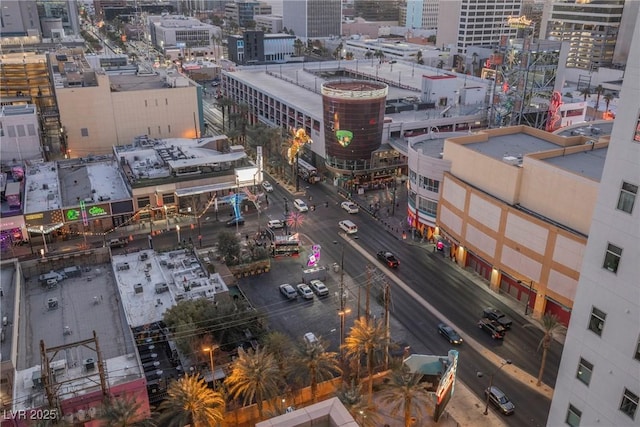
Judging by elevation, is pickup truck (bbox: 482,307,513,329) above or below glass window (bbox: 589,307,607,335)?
below

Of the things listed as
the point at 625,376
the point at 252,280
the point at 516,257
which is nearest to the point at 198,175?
the point at 252,280

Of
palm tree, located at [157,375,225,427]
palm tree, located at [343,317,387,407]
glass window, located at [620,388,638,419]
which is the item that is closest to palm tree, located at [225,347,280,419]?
palm tree, located at [157,375,225,427]

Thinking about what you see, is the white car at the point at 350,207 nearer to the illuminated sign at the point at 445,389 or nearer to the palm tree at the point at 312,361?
the illuminated sign at the point at 445,389

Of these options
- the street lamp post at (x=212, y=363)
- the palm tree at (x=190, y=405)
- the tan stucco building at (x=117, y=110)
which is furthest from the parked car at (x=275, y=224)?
the tan stucco building at (x=117, y=110)

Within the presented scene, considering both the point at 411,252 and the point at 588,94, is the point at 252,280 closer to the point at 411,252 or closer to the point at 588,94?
the point at 411,252

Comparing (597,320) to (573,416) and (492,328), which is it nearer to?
(573,416)

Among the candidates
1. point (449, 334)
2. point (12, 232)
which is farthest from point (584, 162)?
point (12, 232)

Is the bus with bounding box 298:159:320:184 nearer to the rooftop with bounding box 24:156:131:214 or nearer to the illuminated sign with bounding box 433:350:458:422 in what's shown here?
the rooftop with bounding box 24:156:131:214
